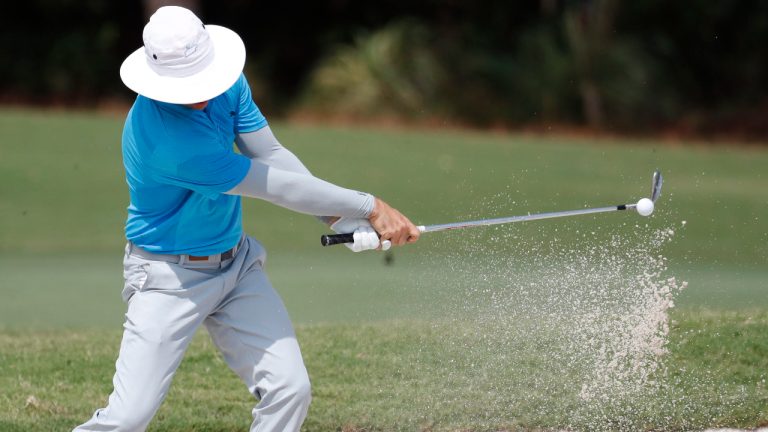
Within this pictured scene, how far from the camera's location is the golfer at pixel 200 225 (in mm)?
4594

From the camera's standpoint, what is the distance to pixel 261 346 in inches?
192

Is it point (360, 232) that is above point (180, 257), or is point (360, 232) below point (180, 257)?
above

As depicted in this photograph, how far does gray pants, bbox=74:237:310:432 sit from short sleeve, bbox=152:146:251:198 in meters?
0.38

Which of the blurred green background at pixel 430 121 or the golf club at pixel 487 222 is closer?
the golf club at pixel 487 222

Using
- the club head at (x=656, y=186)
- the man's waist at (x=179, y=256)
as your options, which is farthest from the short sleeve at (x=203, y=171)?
the club head at (x=656, y=186)

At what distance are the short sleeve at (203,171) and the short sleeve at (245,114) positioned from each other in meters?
A: 0.46

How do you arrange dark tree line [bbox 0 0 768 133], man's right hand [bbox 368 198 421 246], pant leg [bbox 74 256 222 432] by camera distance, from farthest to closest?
dark tree line [bbox 0 0 768 133] < man's right hand [bbox 368 198 421 246] < pant leg [bbox 74 256 222 432]

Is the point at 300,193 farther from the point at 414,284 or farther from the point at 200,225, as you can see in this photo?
the point at 414,284

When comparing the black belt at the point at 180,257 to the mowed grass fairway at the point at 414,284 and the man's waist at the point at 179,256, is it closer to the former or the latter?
the man's waist at the point at 179,256

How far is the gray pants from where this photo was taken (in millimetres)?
4664

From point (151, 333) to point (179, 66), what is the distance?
3.31ft

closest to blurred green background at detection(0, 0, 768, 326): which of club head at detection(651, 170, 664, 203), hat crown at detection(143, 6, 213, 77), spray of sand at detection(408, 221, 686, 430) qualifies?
spray of sand at detection(408, 221, 686, 430)

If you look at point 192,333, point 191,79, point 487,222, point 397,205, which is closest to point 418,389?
point 487,222

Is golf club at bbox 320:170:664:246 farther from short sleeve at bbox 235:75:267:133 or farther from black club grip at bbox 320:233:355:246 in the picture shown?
short sleeve at bbox 235:75:267:133
